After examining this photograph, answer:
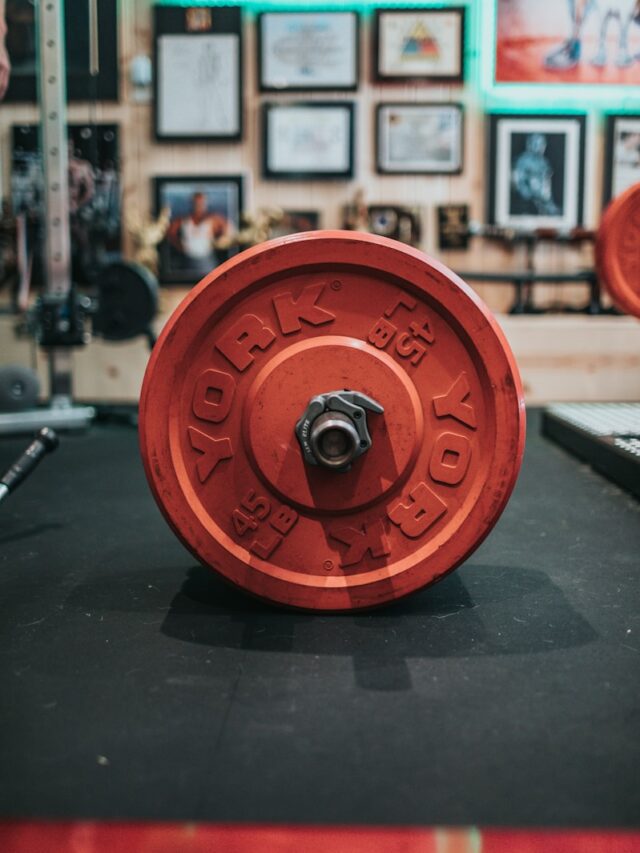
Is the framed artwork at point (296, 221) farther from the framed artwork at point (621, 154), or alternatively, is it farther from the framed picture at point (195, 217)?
the framed artwork at point (621, 154)

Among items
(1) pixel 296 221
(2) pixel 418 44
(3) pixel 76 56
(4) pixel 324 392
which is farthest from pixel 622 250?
(3) pixel 76 56

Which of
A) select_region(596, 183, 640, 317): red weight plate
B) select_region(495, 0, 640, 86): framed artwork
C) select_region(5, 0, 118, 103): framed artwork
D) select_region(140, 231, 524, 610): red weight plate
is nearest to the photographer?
select_region(140, 231, 524, 610): red weight plate

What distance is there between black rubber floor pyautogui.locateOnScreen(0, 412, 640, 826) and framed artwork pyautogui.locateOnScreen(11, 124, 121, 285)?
346 cm

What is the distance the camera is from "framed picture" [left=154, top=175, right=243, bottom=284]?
5.41 m

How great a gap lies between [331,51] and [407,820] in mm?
5068

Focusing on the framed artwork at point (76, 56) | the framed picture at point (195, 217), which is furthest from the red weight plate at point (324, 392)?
the framed picture at point (195, 217)

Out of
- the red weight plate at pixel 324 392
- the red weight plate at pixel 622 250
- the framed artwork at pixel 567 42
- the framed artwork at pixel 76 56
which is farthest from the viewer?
the framed artwork at pixel 567 42

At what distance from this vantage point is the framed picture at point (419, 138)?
17.6ft

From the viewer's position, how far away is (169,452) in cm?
166

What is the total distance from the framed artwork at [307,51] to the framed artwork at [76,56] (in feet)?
2.95

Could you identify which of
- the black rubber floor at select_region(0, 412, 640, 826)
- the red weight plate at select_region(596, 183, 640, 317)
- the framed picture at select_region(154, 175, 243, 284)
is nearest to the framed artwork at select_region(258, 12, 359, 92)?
the framed picture at select_region(154, 175, 243, 284)

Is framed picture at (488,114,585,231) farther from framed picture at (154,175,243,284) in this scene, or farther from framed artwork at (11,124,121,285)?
framed artwork at (11,124,121,285)

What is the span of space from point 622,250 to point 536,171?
8.96 feet

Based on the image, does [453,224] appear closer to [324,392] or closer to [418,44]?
[418,44]
